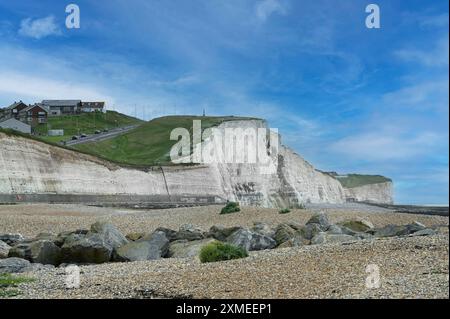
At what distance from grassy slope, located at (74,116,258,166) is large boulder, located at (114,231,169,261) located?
6089 centimetres

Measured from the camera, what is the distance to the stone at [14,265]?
1635 centimetres

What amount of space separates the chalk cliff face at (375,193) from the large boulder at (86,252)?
136 metres

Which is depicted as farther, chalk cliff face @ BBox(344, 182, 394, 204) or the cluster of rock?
chalk cliff face @ BBox(344, 182, 394, 204)

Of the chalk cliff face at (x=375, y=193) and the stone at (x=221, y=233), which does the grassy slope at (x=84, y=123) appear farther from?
the stone at (x=221, y=233)

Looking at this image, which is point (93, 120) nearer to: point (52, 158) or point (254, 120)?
point (254, 120)

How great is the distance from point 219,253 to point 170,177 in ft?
198

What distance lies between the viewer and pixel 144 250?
63.4ft

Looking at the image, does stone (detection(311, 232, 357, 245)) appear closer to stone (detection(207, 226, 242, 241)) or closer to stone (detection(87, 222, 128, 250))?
stone (detection(207, 226, 242, 241))

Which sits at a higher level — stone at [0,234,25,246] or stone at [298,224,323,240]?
stone at [298,224,323,240]

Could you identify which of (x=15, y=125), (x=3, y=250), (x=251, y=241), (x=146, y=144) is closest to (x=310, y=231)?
(x=251, y=241)

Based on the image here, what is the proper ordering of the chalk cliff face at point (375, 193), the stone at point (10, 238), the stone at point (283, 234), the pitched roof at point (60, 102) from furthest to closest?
1. the pitched roof at point (60, 102)
2. the chalk cliff face at point (375, 193)
3. the stone at point (10, 238)
4. the stone at point (283, 234)

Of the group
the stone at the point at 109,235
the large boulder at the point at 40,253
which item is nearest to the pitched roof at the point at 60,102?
the stone at the point at 109,235

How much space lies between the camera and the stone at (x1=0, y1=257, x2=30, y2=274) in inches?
644

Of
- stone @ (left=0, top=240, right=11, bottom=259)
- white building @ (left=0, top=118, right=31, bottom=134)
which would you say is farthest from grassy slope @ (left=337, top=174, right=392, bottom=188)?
stone @ (left=0, top=240, right=11, bottom=259)
